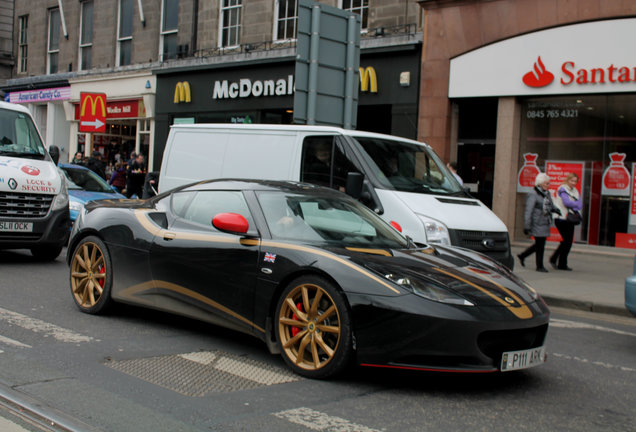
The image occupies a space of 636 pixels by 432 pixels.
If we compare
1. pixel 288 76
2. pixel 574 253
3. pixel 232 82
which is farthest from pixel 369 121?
pixel 574 253

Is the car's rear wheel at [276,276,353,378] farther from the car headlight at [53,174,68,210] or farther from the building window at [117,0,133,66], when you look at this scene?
the building window at [117,0,133,66]

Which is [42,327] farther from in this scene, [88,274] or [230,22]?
[230,22]

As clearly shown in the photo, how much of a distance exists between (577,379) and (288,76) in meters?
16.1

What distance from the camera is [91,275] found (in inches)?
275

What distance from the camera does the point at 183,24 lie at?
23953 mm

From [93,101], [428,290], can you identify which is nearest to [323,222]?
[428,290]

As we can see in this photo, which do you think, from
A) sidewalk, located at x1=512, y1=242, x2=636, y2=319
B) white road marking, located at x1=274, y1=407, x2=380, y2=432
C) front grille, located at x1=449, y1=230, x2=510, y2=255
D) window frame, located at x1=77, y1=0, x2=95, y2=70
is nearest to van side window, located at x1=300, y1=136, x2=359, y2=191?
front grille, located at x1=449, y1=230, x2=510, y2=255

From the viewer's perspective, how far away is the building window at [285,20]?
20.9 m

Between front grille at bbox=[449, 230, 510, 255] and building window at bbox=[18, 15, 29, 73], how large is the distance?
2744cm

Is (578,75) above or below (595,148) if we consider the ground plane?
above

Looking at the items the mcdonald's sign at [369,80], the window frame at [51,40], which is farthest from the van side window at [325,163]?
the window frame at [51,40]

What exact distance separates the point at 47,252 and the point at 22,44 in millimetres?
23895

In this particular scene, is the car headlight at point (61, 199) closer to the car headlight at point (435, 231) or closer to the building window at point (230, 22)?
the car headlight at point (435, 231)

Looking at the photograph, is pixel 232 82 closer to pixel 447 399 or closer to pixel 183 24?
pixel 183 24
